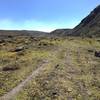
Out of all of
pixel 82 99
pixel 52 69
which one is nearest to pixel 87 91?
pixel 82 99

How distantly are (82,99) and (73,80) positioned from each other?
6.88 m

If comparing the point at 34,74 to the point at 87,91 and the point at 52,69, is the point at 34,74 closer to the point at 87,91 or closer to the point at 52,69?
the point at 52,69

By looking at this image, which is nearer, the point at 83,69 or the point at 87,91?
the point at 87,91

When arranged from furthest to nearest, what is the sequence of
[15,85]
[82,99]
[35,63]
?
1. [35,63]
2. [15,85]
3. [82,99]

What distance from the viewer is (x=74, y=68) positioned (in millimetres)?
39125

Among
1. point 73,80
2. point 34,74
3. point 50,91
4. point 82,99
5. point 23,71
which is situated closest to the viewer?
point 82,99

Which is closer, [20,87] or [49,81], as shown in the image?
[20,87]

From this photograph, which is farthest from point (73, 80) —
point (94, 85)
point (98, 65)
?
point (98, 65)

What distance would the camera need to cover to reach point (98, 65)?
140 feet

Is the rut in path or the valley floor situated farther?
the valley floor

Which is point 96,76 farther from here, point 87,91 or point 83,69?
point 87,91

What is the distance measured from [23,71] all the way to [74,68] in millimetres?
7108

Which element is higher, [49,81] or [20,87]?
[49,81]

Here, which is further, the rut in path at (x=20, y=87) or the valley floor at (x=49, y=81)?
the valley floor at (x=49, y=81)
